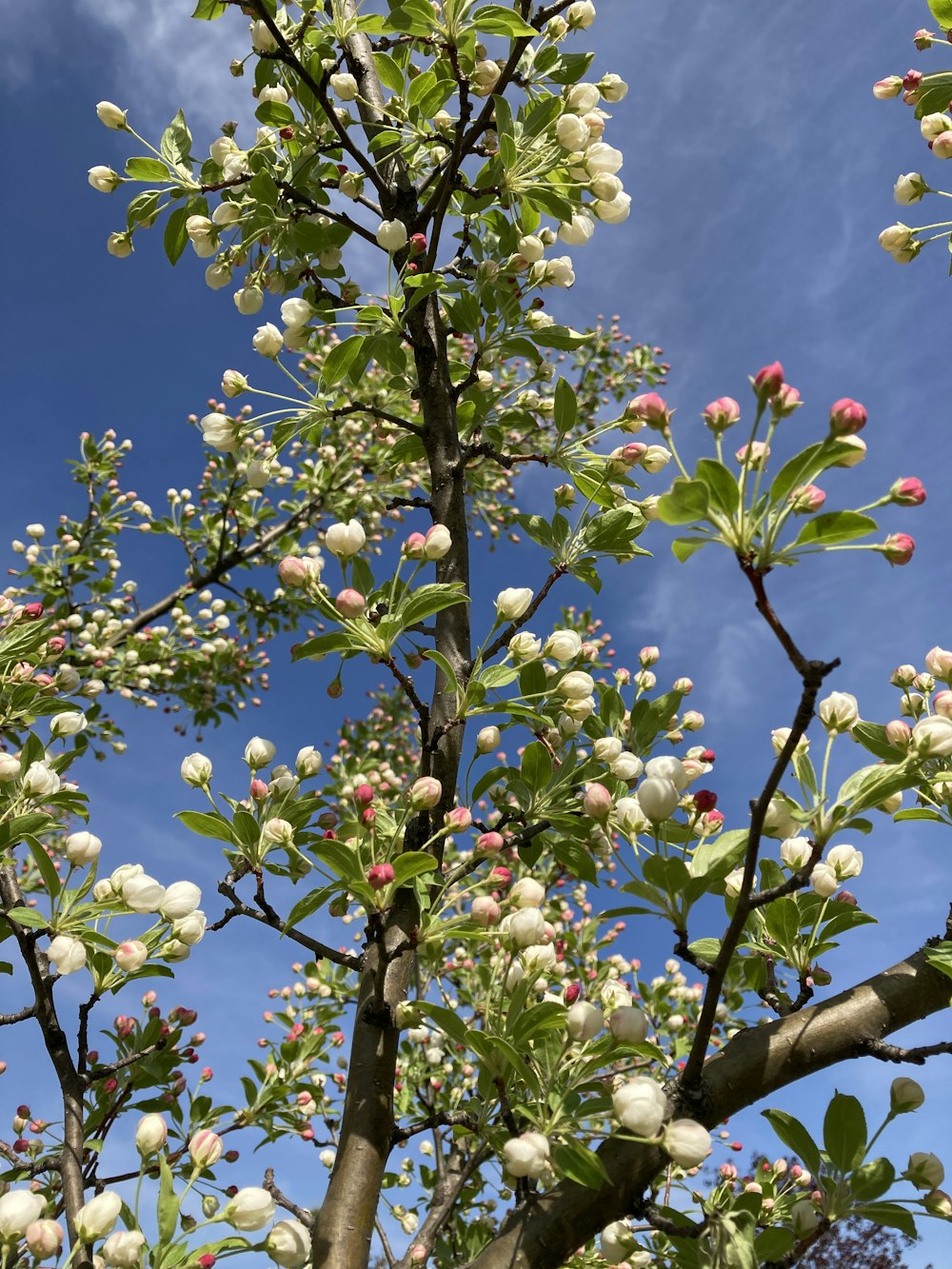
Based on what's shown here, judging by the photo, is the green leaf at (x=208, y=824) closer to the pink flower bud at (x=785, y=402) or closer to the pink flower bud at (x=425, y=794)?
the pink flower bud at (x=425, y=794)

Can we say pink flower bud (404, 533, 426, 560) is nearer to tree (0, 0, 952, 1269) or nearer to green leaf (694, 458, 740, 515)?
tree (0, 0, 952, 1269)

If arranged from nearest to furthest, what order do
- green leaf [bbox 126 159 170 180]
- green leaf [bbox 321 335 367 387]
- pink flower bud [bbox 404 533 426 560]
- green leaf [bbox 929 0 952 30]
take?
1. pink flower bud [bbox 404 533 426 560]
2. green leaf [bbox 321 335 367 387]
3. green leaf [bbox 126 159 170 180]
4. green leaf [bbox 929 0 952 30]

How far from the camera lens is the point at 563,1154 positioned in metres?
1.29

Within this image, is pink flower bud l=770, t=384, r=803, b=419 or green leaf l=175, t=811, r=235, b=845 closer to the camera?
pink flower bud l=770, t=384, r=803, b=419

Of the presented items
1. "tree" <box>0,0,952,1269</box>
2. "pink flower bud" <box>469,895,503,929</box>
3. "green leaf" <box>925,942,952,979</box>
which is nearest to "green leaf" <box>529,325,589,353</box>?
"tree" <box>0,0,952,1269</box>

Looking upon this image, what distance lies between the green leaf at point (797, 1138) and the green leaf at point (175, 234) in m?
2.34

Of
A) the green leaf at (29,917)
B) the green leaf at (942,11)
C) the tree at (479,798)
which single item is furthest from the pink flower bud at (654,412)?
the green leaf at (942,11)

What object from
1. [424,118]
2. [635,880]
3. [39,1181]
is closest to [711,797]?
[635,880]

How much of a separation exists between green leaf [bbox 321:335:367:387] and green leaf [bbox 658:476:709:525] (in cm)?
108

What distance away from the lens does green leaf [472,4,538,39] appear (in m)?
1.85

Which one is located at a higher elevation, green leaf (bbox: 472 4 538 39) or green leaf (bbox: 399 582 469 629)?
green leaf (bbox: 472 4 538 39)

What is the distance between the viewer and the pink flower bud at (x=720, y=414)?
3.98ft

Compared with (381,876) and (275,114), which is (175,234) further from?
(381,876)

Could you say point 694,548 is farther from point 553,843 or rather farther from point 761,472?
point 553,843
